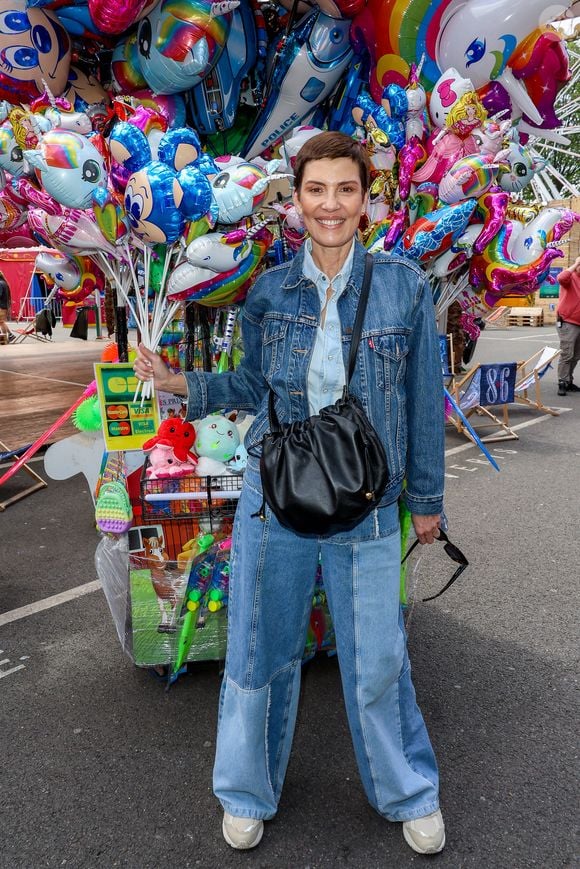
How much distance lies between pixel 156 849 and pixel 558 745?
1480 millimetres

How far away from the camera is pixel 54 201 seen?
262cm

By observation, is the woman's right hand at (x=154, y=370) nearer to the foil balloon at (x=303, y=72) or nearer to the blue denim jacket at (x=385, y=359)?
the blue denim jacket at (x=385, y=359)

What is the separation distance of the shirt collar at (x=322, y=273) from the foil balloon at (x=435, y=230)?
67.9 inches

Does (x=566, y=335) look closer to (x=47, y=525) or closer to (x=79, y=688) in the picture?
(x=47, y=525)

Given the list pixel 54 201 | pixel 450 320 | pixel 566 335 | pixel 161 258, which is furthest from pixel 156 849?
pixel 566 335

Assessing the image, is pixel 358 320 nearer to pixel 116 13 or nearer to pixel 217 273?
pixel 217 273

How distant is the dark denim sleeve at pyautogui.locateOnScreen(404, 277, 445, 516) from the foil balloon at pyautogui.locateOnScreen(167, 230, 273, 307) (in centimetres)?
98

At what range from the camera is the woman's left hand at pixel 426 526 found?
6.46 feet

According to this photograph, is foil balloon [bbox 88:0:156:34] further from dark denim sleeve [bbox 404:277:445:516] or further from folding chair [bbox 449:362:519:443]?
folding chair [bbox 449:362:519:443]

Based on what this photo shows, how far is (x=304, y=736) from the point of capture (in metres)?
2.50

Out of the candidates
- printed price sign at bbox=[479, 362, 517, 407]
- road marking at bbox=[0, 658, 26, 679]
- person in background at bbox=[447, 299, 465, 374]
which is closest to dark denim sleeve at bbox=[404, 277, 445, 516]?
road marking at bbox=[0, 658, 26, 679]

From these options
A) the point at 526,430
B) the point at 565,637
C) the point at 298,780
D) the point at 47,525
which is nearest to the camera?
the point at 298,780

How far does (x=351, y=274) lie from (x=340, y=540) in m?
0.73

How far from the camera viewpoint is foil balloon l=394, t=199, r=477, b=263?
3422 millimetres
